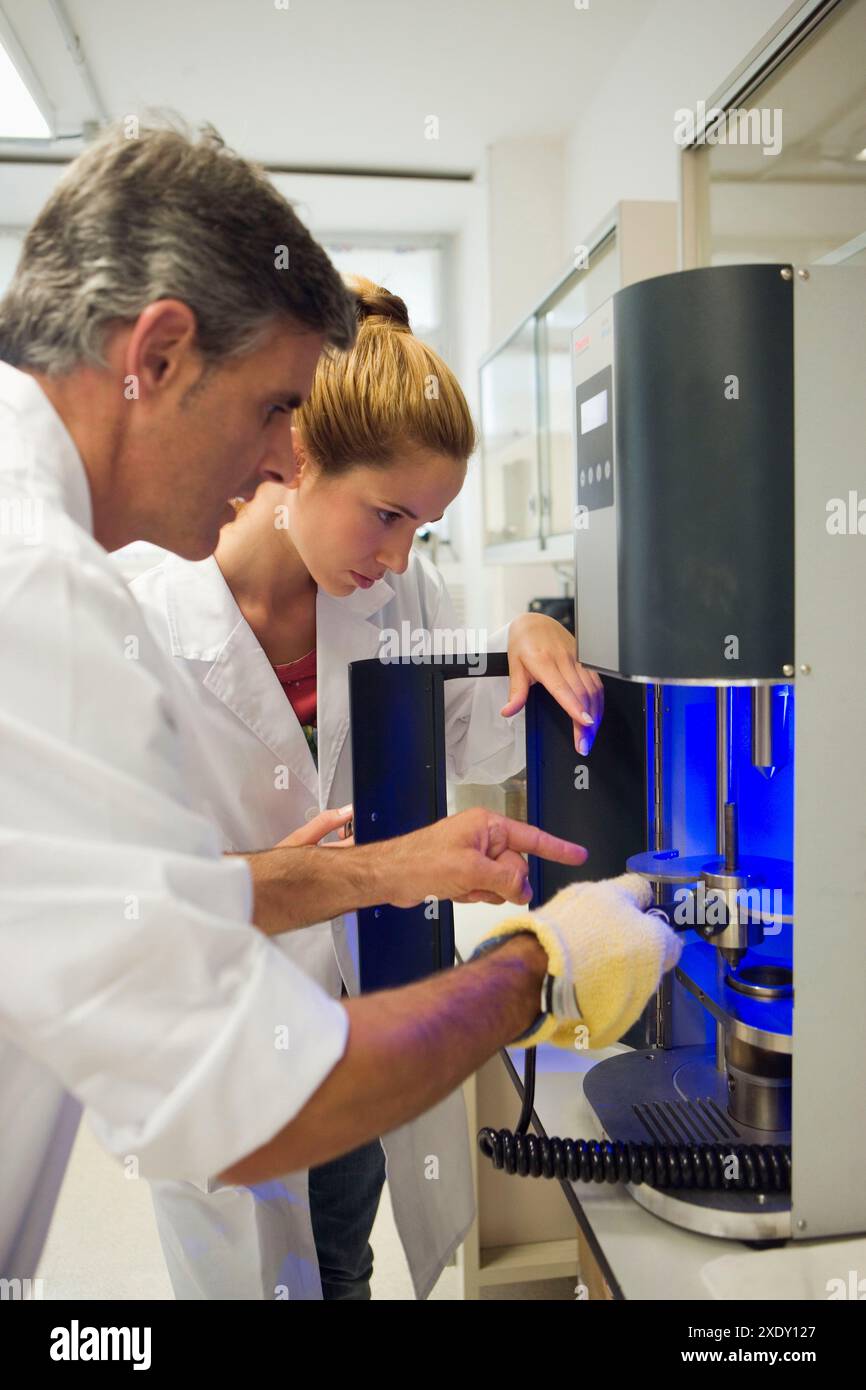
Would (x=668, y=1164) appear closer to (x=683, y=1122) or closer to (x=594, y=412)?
(x=683, y=1122)

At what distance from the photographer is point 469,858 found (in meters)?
0.91

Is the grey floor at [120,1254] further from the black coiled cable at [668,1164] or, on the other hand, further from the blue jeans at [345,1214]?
the black coiled cable at [668,1164]

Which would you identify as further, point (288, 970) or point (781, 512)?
point (781, 512)

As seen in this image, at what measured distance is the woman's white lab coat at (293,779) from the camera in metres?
1.12

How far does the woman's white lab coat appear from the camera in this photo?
3.68ft

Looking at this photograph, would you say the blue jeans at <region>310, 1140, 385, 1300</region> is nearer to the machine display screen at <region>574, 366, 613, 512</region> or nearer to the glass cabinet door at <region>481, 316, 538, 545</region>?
the machine display screen at <region>574, 366, 613, 512</region>

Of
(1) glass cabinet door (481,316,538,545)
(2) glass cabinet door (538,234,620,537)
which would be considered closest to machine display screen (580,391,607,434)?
(2) glass cabinet door (538,234,620,537)

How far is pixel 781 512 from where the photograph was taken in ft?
2.25

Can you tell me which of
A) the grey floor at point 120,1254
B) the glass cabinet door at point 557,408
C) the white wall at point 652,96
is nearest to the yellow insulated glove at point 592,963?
the grey floor at point 120,1254

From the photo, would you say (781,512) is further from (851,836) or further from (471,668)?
(471,668)

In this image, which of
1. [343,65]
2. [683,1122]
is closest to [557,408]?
[343,65]

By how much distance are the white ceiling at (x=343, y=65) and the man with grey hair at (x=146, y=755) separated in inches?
84.1

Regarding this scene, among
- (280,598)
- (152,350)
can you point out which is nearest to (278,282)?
(152,350)
